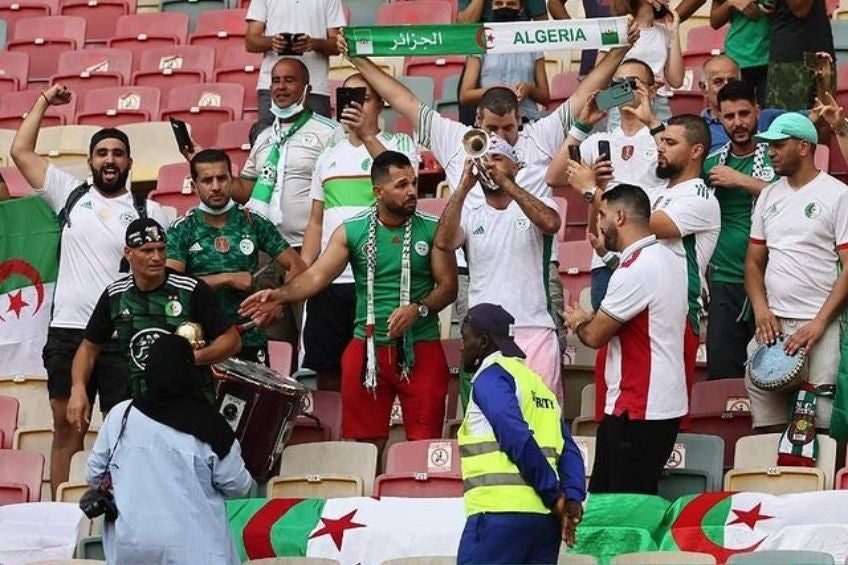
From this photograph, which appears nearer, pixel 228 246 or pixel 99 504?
pixel 99 504

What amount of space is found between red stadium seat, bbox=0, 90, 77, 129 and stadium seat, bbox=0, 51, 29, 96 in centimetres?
45

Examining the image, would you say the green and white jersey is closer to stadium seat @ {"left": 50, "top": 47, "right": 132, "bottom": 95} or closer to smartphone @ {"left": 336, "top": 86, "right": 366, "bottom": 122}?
smartphone @ {"left": 336, "top": 86, "right": 366, "bottom": 122}

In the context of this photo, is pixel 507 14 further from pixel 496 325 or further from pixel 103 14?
pixel 103 14

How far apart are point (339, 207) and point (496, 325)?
11.2 ft

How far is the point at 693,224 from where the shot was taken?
11289 mm

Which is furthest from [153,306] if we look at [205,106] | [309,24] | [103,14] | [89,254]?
[103,14]

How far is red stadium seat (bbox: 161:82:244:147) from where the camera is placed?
16047 mm

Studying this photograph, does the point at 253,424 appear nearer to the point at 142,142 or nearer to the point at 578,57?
the point at 142,142

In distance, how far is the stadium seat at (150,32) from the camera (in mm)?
17812

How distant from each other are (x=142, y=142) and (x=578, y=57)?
127 inches

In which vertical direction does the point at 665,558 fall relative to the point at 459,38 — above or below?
below

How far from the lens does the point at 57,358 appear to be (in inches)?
486

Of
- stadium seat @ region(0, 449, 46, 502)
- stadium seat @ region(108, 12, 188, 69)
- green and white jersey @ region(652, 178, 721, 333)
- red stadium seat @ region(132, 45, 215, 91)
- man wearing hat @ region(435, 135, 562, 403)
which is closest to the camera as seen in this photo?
green and white jersey @ region(652, 178, 721, 333)

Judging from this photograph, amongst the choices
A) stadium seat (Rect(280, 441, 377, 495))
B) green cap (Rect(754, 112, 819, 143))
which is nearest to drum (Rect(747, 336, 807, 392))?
green cap (Rect(754, 112, 819, 143))
